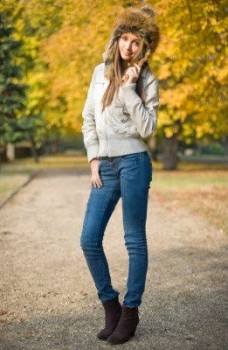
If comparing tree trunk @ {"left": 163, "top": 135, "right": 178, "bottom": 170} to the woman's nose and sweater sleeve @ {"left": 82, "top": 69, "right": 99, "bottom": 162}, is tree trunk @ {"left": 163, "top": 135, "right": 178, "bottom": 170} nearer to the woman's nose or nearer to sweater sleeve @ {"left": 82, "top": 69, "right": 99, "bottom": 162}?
sweater sleeve @ {"left": 82, "top": 69, "right": 99, "bottom": 162}

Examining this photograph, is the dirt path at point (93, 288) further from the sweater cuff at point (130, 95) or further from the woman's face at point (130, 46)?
the woman's face at point (130, 46)

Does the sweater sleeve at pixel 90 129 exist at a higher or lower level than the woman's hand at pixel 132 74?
lower

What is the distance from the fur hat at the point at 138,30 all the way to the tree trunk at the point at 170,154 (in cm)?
2141

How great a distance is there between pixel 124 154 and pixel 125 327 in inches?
41.8

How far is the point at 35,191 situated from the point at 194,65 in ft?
17.3

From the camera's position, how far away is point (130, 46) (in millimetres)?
3334

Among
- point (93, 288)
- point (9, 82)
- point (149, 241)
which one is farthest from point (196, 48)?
point (9, 82)

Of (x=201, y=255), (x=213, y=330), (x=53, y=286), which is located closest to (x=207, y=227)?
(x=201, y=255)

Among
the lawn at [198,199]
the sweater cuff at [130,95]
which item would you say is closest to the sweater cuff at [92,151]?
the sweater cuff at [130,95]

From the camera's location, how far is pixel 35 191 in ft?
47.6

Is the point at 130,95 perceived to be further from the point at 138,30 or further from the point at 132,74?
the point at 138,30

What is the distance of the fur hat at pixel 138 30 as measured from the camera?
3.34 m

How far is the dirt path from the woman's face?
1758mm

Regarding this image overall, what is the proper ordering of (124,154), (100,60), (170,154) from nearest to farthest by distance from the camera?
(124,154) → (100,60) → (170,154)
